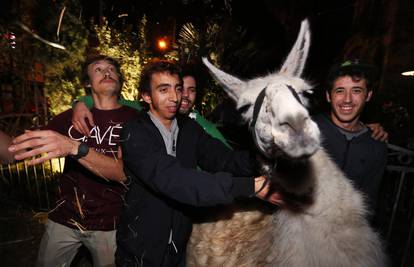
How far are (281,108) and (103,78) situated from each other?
6.75ft

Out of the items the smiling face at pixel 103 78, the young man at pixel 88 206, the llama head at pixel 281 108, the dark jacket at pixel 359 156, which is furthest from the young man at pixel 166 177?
the dark jacket at pixel 359 156

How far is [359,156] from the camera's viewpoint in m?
2.29

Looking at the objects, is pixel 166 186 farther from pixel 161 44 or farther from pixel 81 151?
pixel 161 44

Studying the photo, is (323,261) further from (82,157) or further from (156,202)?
(82,157)

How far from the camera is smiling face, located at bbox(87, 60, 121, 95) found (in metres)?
2.76

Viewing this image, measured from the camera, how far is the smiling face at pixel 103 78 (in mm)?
2758

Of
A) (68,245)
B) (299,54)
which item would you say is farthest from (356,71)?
(68,245)

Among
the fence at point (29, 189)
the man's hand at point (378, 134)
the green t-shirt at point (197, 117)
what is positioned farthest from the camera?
the fence at point (29, 189)

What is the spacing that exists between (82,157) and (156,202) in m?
0.56

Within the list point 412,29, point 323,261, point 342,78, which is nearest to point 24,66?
point 342,78

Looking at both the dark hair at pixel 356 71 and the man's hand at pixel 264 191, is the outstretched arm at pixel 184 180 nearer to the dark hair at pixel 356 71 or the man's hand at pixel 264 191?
the man's hand at pixel 264 191

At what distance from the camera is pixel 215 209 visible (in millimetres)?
2309

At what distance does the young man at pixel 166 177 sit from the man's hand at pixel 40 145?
358 millimetres

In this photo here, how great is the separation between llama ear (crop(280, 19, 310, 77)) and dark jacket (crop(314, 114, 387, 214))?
0.72 metres
